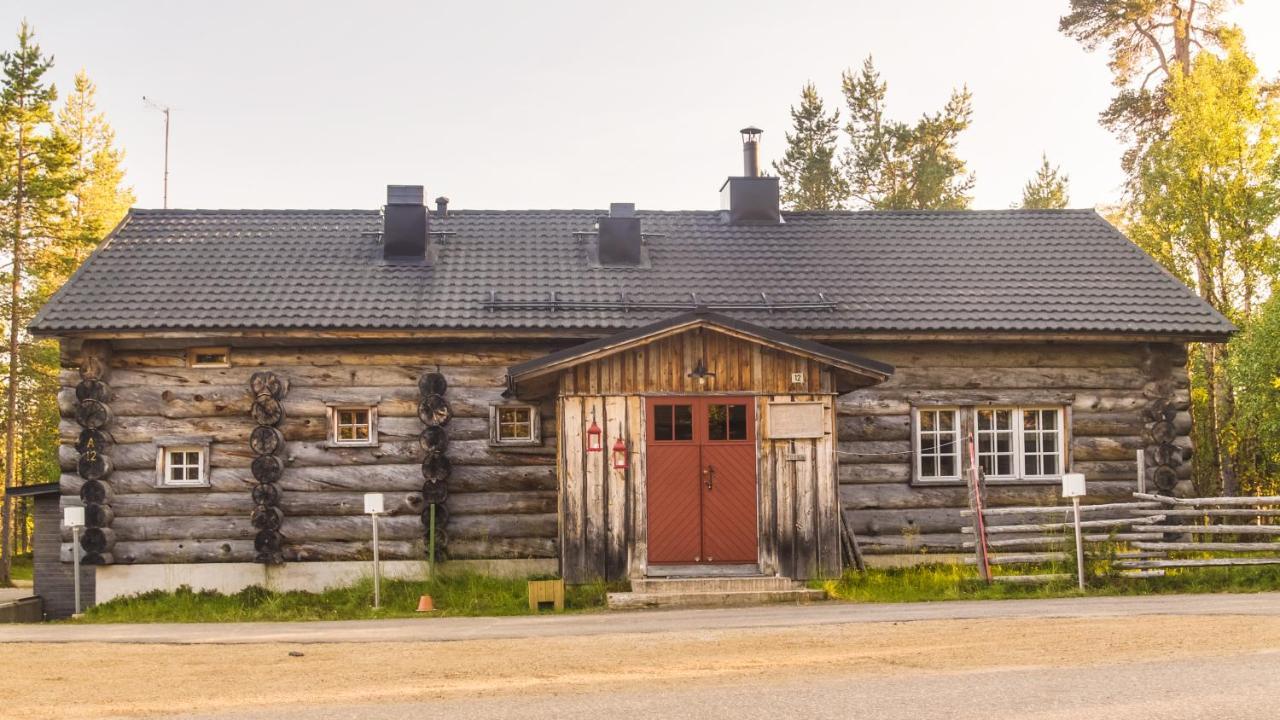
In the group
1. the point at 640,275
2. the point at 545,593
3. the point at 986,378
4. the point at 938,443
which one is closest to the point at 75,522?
the point at 545,593

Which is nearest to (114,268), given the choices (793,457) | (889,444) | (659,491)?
(659,491)

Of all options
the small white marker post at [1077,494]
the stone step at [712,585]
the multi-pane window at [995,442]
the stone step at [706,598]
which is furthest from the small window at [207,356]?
the small white marker post at [1077,494]

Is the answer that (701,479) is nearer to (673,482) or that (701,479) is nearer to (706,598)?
(673,482)

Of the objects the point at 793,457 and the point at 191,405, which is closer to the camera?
the point at 793,457

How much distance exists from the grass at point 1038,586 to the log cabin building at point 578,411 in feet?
2.57

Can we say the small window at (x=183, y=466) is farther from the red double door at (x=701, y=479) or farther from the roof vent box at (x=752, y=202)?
the roof vent box at (x=752, y=202)

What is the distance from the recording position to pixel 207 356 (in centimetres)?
1722

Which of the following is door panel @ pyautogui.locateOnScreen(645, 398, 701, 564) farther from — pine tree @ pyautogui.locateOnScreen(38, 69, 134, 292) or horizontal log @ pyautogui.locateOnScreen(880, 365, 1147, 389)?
pine tree @ pyautogui.locateOnScreen(38, 69, 134, 292)

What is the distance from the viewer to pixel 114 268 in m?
18.4

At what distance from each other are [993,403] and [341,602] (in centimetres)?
1015

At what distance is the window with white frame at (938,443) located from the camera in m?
17.7

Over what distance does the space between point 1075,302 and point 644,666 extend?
11403 mm

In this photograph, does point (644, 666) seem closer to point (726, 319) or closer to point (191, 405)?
point (726, 319)

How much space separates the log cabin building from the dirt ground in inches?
162
